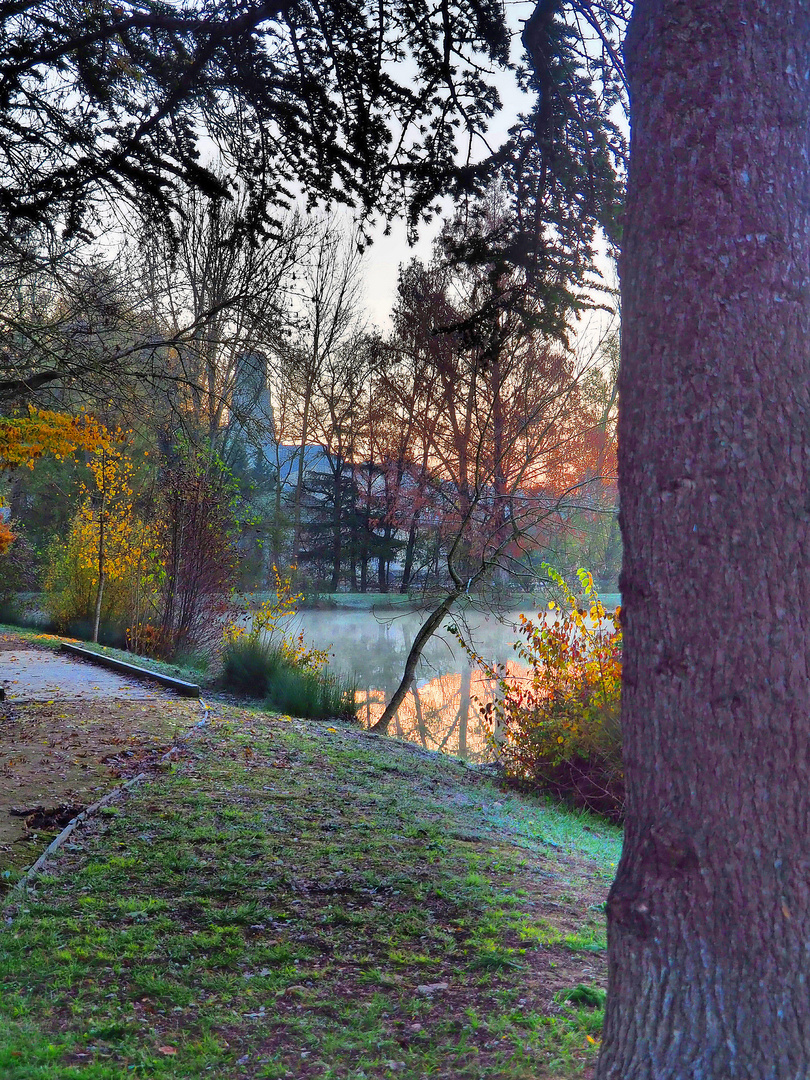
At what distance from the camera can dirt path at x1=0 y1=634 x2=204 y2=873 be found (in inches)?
166

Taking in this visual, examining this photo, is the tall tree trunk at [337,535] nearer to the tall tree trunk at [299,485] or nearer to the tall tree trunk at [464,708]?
the tall tree trunk at [299,485]

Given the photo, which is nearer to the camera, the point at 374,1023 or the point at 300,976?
the point at 374,1023

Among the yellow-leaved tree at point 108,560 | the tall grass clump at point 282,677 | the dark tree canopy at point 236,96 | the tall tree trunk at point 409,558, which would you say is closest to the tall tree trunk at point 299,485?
the tall tree trunk at point 409,558

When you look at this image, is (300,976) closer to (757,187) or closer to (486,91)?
(757,187)

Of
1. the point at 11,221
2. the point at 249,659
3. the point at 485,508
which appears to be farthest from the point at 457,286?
the point at 11,221

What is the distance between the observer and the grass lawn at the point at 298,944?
7.72ft

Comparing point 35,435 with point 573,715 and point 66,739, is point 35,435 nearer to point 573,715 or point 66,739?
point 66,739

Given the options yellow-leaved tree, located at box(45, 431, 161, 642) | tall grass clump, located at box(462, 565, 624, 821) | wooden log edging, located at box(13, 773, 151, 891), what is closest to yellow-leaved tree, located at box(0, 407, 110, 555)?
yellow-leaved tree, located at box(45, 431, 161, 642)

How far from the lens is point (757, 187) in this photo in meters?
1.90

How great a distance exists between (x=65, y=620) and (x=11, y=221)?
1066 cm

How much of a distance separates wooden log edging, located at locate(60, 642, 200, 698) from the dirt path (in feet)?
0.44

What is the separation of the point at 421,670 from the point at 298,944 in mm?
13387

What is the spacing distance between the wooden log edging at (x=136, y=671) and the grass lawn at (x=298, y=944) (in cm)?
298

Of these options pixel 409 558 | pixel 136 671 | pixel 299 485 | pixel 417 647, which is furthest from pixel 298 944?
pixel 409 558
